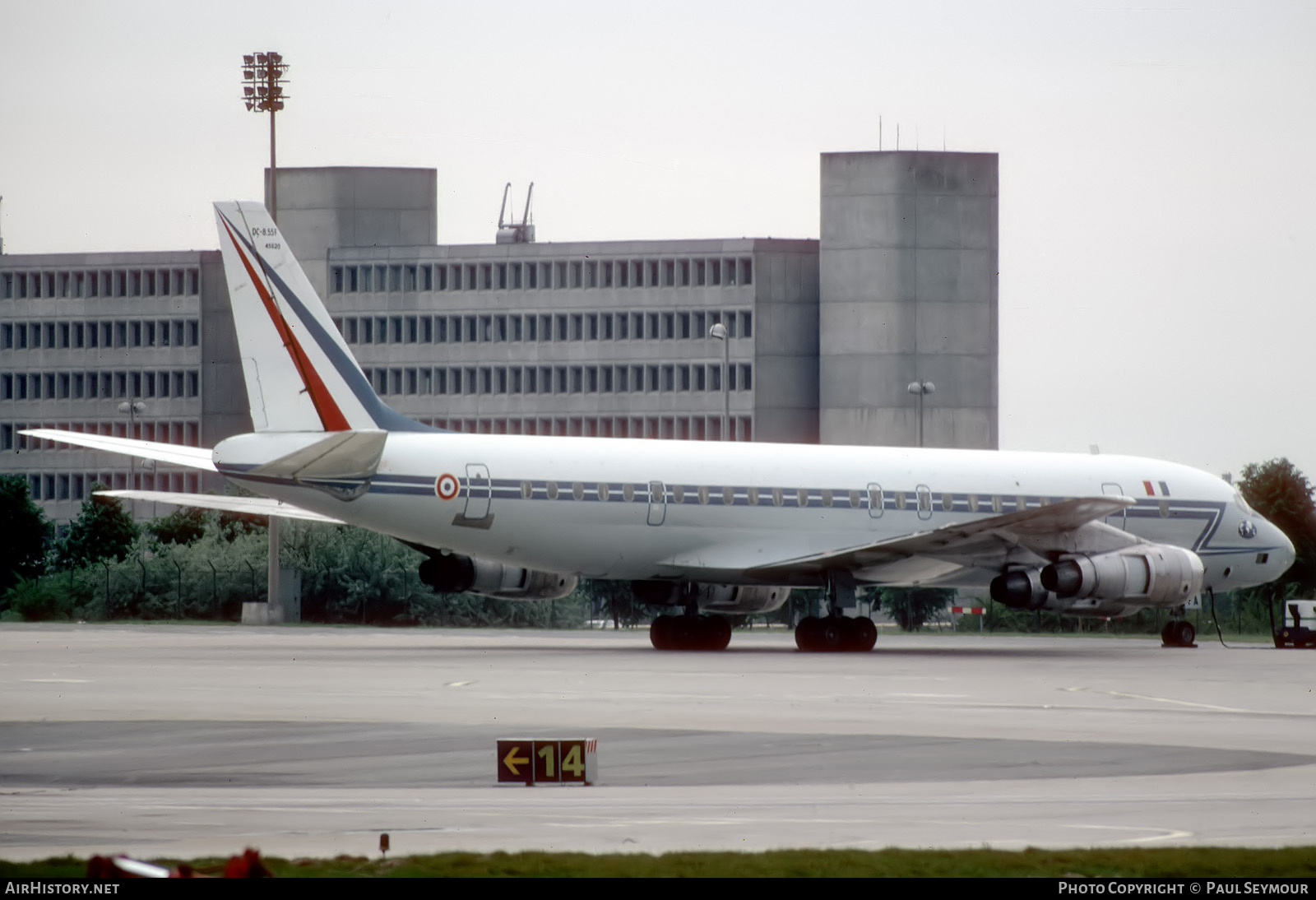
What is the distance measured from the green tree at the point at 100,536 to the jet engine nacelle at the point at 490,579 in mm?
41708

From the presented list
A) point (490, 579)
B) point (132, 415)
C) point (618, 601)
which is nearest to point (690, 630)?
point (490, 579)

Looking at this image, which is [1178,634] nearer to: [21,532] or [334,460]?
[334,460]

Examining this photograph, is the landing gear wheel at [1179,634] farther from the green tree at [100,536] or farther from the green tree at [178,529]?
the green tree at [100,536]

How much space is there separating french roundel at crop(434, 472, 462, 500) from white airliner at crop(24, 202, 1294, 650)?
0.07 ft

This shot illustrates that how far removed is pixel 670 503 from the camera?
36219 millimetres

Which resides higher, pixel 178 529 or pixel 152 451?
pixel 152 451

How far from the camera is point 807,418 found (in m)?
120

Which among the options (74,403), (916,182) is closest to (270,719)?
(916,182)

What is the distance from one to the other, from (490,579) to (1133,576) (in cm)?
1195

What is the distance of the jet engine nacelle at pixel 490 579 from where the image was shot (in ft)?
120

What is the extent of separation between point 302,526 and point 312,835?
5132cm

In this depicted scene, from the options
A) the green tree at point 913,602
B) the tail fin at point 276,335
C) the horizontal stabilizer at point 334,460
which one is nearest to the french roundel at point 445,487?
the horizontal stabilizer at point 334,460

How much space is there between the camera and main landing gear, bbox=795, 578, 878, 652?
3756cm
